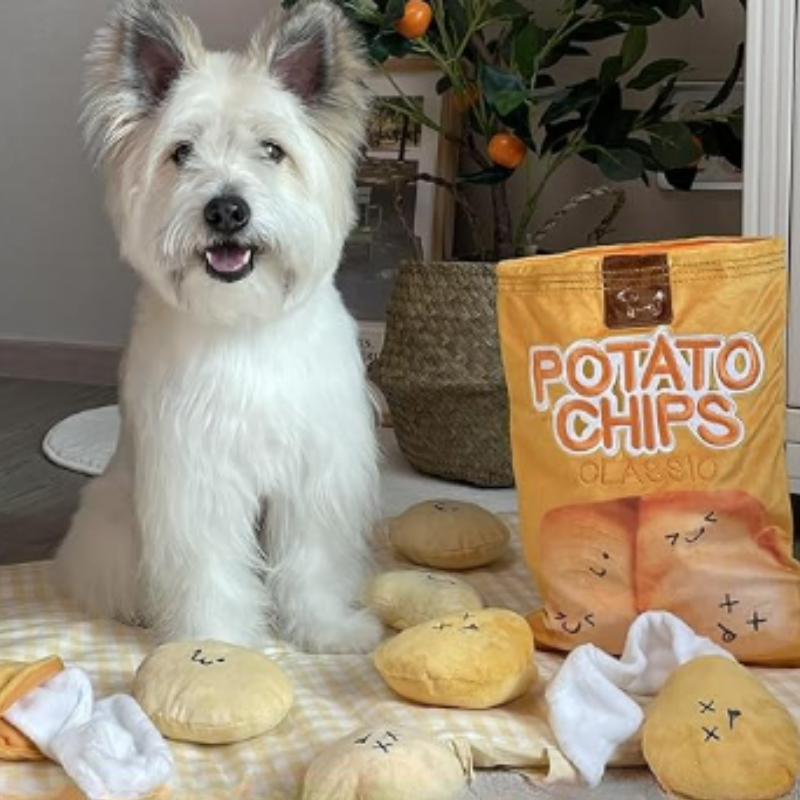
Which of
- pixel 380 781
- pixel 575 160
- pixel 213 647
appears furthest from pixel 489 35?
pixel 380 781

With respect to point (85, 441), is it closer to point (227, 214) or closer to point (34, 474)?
point (34, 474)

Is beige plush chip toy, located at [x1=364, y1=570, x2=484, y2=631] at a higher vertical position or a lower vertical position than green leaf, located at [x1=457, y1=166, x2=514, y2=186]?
lower

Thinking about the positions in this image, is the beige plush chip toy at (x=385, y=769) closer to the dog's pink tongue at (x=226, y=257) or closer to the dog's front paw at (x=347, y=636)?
the dog's front paw at (x=347, y=636)

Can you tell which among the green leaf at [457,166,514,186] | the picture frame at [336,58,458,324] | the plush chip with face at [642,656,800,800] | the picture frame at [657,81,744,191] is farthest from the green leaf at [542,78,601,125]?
the plush chip with face at [642,656,800,800]

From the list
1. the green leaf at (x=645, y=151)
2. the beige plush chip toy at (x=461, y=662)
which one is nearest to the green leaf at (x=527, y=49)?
the green leaf at (x=645, y=151)

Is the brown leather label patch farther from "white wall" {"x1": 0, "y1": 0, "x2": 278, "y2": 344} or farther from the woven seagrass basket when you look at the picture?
"white wall" {"x1": 0, "y1": 0, "x2": 278, "y2": 344}
